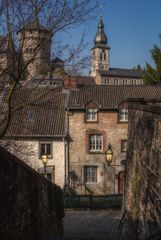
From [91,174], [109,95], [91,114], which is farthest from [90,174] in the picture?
[109,95]

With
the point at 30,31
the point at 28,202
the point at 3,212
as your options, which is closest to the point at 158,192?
the point at 28,202

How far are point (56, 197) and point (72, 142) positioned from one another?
20216mm

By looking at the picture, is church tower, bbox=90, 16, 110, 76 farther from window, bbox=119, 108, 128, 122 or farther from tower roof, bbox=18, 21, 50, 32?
A: tower roof, bbox=18, 21, 50, 32

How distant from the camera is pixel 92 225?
17.0 m

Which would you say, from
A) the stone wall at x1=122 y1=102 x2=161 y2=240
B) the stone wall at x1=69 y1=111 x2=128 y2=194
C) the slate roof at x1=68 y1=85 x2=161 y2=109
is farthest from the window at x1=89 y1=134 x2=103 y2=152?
the stone wall at x1=122 y1=102 x2=161 y2=240

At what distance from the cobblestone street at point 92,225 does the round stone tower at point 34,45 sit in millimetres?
6259

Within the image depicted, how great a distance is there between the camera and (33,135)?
30.5 m

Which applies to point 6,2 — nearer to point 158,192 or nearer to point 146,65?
point 158,192

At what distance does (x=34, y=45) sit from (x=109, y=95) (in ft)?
75.1

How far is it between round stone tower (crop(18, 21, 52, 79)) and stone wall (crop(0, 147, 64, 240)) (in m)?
3.97

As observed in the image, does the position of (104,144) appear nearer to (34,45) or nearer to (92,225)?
(92,225)

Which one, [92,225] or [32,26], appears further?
[92,225]

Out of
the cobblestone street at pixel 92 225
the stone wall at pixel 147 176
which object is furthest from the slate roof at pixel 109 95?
the stone wall at pixel 147 176

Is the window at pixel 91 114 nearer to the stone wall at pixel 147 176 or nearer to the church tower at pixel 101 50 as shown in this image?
the stone wall at pixel 147 176
